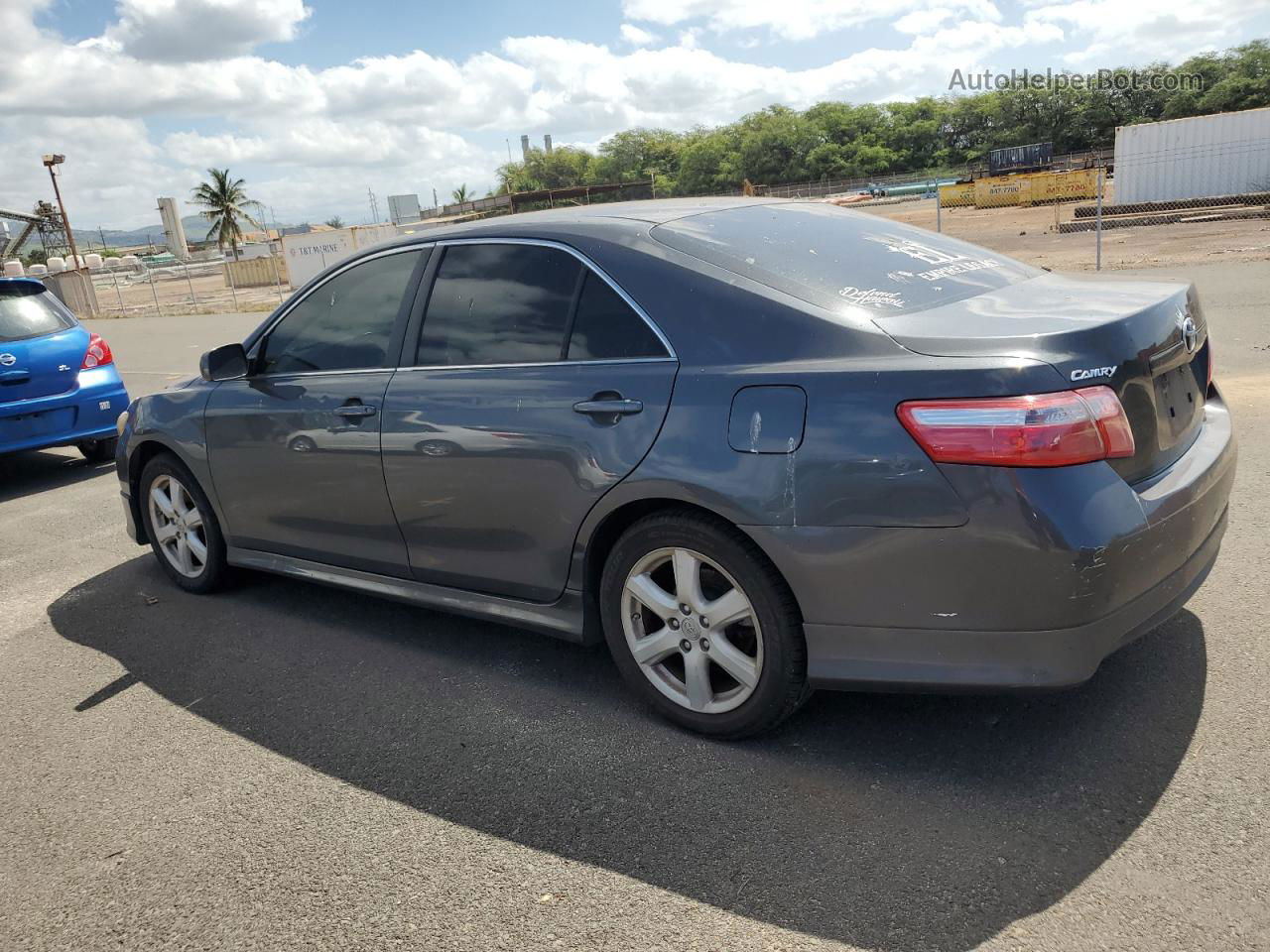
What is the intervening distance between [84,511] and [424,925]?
575 cm

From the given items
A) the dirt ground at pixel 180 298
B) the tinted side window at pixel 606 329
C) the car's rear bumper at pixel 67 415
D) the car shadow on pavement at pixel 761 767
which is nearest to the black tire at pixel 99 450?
the car's rear bumper at pixel 67 415

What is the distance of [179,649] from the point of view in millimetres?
4387

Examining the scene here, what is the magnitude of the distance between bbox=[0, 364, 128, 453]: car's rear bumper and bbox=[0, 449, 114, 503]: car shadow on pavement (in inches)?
14.1

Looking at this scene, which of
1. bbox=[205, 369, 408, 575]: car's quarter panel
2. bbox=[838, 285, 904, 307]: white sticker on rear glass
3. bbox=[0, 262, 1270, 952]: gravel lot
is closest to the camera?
bbox=[0, 262, 1270, 952]: gravel lot

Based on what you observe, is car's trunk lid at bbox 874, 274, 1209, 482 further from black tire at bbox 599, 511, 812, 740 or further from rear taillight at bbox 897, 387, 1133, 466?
black tire at bbox 599, 511, 812, 740

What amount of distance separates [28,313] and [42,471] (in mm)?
1411

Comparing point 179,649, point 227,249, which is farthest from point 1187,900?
point 227,249

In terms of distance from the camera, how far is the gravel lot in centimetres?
239

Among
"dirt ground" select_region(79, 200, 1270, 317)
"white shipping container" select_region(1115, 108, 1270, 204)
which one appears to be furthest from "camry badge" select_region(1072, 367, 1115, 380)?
"white shipping container" select_region(1115, 108, 1270, 204)

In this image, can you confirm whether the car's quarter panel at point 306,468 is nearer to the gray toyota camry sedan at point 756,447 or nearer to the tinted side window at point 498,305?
the gray toyota camry sedan at point 756,447

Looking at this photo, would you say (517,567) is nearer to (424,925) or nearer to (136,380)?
(424,925)

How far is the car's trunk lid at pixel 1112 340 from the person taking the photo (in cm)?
263

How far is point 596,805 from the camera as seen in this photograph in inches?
115

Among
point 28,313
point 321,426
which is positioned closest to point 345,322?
point 321,426
